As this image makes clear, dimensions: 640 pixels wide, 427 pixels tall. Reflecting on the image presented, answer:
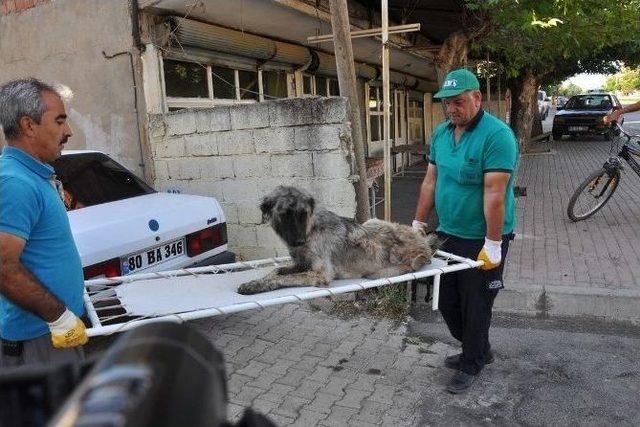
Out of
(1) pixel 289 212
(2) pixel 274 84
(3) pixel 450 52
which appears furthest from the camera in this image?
(2) pixel 274 84

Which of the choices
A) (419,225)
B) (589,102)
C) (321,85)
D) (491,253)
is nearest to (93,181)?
(419,225)

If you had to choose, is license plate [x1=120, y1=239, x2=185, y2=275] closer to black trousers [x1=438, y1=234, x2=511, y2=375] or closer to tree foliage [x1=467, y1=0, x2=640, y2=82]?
black trousers [x1=438, y1=234, x2=511, y2=375]

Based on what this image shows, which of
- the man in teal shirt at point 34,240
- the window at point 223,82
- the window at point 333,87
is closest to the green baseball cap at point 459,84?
the man in teal shirt at point 34,240

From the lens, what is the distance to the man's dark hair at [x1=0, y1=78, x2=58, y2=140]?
201 centimetres

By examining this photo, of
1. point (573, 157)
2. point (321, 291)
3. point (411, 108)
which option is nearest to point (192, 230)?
point (321, 291)

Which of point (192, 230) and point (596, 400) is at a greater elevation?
point (192, 230)

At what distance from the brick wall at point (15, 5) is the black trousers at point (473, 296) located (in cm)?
678

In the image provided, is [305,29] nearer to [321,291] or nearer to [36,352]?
[321,291]

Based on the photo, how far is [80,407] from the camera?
721 millimetres

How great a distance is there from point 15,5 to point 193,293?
256 inches

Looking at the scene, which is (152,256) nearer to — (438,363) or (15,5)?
(438,363)

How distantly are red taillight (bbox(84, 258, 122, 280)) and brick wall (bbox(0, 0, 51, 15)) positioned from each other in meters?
5.30

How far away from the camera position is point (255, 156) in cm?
550

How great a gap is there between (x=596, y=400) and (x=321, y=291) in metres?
1.95
